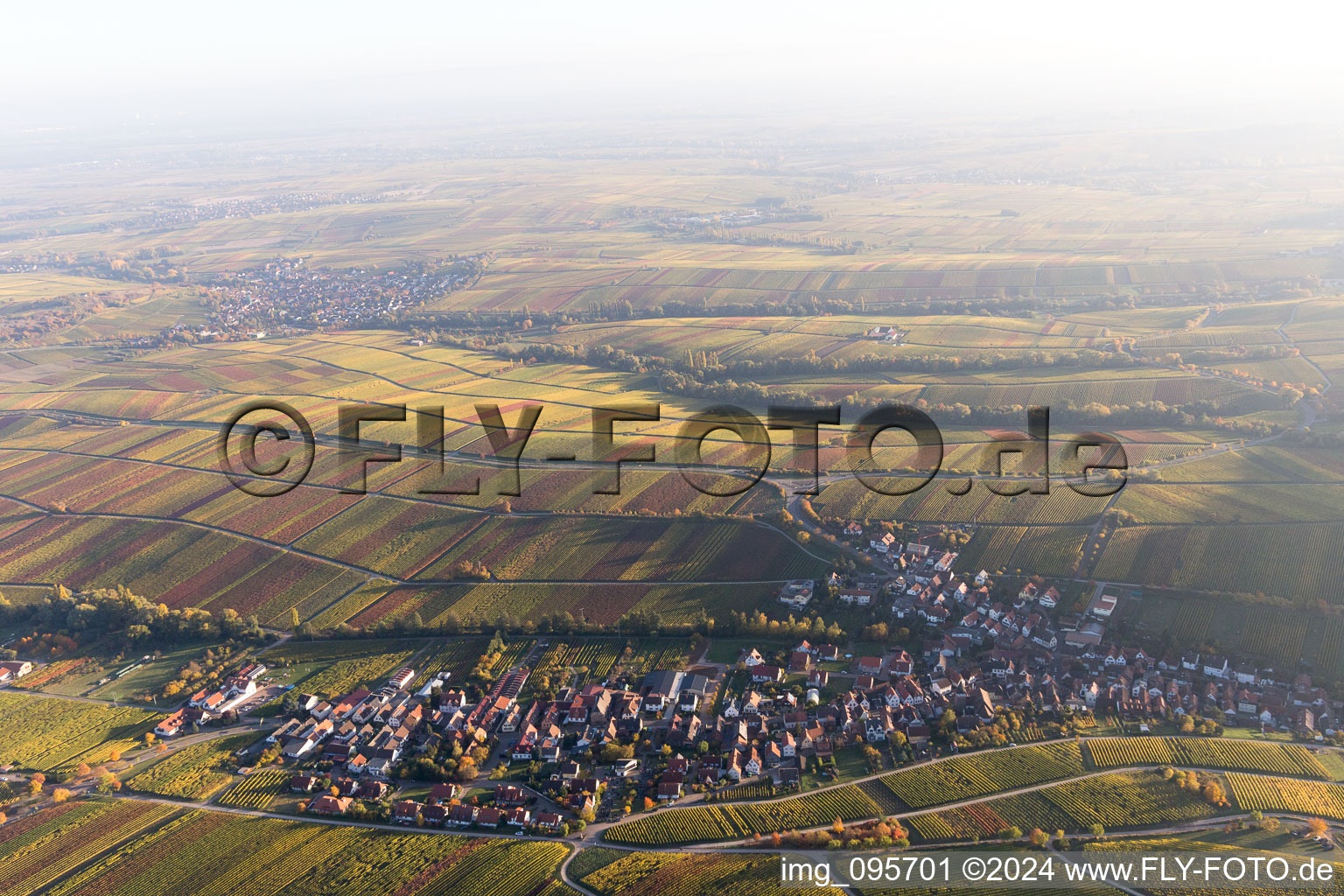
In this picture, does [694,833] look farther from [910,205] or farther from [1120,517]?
[910,205]

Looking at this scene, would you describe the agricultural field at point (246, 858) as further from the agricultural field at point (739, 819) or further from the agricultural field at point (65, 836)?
the agricultural field at point (739, 819)

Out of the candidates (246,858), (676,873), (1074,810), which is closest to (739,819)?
(676,873)

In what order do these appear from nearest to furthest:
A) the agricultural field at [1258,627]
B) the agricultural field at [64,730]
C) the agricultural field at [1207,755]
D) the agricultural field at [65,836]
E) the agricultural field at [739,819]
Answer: the agricultural field at [65,836] < the agricultural field at [739,819] < the agricultural field at [1207,755] < the agricultural field at [64,730] < the agricultural field at [1258,627]

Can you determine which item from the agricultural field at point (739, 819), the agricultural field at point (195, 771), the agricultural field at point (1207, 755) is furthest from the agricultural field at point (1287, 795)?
the agricultural field at point (195, 771)

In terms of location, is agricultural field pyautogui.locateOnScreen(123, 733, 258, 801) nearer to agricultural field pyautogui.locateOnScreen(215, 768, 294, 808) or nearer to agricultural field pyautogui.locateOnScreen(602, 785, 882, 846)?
agricultural field pyautogui.locateOnScreen(215, 768, 294, 808)

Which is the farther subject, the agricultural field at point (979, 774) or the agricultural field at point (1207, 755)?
the agricultural field at point (1207, 755)

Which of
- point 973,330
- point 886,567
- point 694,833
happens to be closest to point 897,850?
point 694,833

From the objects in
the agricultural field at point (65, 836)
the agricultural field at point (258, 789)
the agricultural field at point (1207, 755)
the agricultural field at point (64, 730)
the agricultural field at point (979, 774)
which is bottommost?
the agricultural field at point (65, 836)
